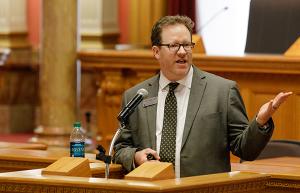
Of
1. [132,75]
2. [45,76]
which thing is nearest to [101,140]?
[132,75]

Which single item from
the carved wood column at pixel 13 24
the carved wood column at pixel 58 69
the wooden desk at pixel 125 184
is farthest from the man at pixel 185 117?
the carved wood column at pixel 13 24

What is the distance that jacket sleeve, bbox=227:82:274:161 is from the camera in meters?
4.64

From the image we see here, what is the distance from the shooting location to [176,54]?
4.89 meters

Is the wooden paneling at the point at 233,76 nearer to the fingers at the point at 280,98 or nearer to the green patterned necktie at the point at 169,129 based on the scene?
the green patterned necktie at the point at 169,129

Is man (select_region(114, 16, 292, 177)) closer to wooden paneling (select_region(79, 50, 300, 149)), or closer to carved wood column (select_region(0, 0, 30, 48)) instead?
wooden paneling (select_region(79, 50, 300, 149))

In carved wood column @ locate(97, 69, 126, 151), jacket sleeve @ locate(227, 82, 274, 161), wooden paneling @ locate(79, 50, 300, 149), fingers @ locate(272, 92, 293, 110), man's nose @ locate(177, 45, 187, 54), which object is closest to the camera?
fingers @ locate(272, 92, 293, 110)

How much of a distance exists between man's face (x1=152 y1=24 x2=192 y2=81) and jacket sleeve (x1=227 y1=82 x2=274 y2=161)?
276mm

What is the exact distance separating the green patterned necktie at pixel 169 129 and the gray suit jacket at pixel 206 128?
6 centimetres

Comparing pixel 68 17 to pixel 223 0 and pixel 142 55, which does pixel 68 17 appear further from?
pixel 223 0

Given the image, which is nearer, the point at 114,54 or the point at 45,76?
the point at 114,54

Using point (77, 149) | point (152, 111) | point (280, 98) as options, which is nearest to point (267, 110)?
point (280, 98)

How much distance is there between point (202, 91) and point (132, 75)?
4031mm

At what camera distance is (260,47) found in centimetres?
930

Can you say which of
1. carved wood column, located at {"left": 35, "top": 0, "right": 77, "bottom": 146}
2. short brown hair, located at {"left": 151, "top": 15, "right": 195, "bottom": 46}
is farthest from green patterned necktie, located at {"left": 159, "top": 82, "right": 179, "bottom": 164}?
carved wood column, located at {"left": 35, "top": 0, "right": 77, "bottom": 146}
